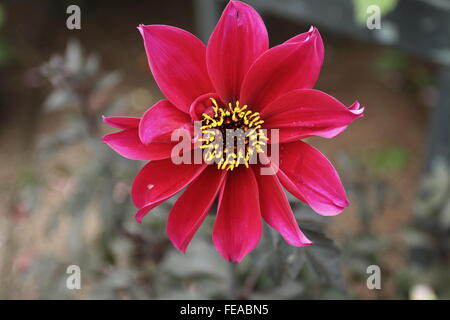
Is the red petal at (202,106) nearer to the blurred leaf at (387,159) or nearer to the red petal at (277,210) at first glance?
the red petal at (277,210)

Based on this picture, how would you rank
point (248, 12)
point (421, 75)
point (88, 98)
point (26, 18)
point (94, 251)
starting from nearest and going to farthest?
point (248, 12) → point (88, 98) → point (94, 251) → point (421, 75) → point (26, 18)

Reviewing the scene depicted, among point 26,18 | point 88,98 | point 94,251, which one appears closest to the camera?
point 88,98

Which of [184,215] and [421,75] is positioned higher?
[421,75]

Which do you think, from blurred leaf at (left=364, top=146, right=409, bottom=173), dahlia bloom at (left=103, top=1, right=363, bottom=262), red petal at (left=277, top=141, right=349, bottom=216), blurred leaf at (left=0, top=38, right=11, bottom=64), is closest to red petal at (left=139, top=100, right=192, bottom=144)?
dahlia bloom at (left=103, top=1, right=363, bottom=262)

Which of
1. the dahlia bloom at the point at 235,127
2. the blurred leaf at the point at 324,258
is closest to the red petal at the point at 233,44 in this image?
the dahlia bloom at the point at 235,127
